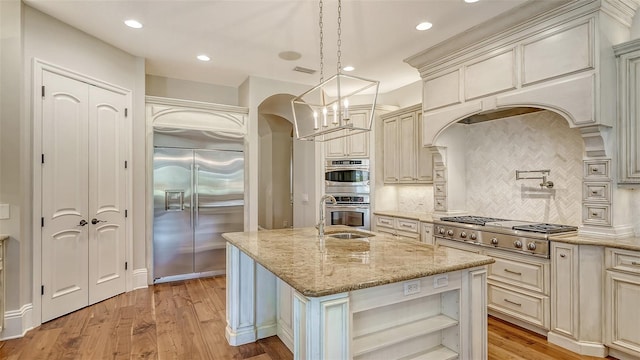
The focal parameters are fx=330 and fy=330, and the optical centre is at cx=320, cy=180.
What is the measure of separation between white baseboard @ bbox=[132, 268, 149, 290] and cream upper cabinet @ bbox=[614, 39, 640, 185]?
491 centimetres

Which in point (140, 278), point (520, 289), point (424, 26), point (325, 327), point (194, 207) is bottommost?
point (140, 278)

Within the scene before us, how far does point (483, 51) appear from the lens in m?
3.22

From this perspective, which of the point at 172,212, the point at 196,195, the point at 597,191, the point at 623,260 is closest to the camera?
the point at 623,260

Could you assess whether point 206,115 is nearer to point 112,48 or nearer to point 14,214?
point 112,48

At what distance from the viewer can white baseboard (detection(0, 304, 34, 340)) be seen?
8.98 feet

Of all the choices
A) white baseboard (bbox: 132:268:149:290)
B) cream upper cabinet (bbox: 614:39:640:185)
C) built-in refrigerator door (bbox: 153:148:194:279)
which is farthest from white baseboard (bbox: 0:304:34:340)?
cream upper cabinet (bbox: 614:39:640:185)

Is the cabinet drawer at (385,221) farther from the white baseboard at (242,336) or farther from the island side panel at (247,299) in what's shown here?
the white baseboard at (242,336)

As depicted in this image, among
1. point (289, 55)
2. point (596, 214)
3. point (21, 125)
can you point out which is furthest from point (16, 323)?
point (596, 214)

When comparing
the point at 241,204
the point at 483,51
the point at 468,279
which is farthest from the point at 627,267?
the point at 241,204

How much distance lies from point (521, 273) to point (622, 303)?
26.4 inches

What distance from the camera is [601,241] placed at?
2420 millimetres

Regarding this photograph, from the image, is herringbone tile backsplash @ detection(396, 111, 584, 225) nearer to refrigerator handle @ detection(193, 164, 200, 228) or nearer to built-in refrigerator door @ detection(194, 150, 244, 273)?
built-in refrigerator door @ detection(194, 150, 244, 273)

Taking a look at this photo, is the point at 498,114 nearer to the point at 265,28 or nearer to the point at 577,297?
the point at 577,297

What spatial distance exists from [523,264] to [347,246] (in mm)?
1697
